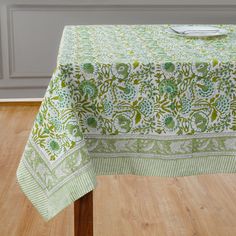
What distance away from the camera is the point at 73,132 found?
53.6 inches

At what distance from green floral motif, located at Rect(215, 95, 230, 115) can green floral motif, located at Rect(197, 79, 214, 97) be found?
3 centimetres

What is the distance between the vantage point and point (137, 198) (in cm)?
225

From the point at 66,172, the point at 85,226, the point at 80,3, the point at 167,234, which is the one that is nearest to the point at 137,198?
the point at 167,234

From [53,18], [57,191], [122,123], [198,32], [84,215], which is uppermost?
[198,32]

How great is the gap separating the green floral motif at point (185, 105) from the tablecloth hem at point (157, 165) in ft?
0.49

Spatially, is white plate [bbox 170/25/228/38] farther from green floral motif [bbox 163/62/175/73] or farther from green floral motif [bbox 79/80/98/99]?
green floral motif [bbox 79/80/98/99]

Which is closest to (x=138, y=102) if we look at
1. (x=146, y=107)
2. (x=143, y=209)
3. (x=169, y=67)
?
(x=146, y=107)

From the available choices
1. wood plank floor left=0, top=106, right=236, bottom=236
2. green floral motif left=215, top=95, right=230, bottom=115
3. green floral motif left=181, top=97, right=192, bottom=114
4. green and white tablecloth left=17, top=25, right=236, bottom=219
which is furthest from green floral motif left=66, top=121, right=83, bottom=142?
wood plank floor left=0, top=106, right=236, bottom=236

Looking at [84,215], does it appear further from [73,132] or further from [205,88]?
[205,88]

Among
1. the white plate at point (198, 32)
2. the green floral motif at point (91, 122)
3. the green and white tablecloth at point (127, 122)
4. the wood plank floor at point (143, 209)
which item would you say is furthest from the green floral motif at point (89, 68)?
the wood plank floor at point (143, 209)

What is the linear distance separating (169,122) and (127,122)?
120 millimetres

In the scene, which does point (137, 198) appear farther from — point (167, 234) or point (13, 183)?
point (13, 183)

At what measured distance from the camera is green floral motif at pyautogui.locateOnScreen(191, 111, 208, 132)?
4.86 ft

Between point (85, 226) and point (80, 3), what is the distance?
2.25m
